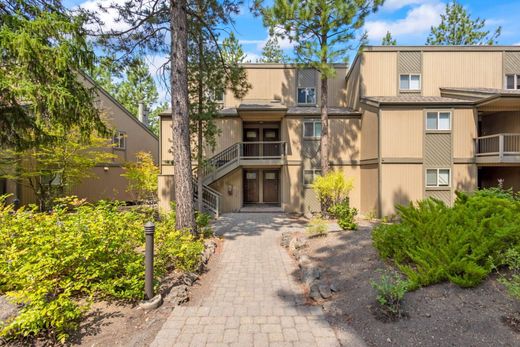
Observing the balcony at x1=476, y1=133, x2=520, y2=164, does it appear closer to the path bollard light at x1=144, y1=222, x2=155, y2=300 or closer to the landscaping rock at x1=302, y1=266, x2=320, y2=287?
the landscaping rock at x1=302, y1=266, x2=320, y2=287

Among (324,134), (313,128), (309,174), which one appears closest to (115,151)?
(309,174)

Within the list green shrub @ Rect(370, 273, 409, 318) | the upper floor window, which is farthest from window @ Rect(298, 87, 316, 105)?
green shrub @ Rect(370, 273, 409, 318)

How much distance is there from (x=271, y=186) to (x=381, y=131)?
7.28 meters

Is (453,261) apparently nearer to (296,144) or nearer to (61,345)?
(61,345)

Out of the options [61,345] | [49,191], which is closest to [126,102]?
[49,191]

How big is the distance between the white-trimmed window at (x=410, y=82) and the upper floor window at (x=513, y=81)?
5.41m

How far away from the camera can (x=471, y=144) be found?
12461 millimetres

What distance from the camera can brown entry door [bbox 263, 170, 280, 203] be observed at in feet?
53.0

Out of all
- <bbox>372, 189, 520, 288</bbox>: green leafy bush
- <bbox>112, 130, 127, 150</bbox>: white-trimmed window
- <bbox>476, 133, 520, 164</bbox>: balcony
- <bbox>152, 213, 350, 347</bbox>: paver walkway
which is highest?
<bbox>112, 130, 127, 150</bbox>: white-trimmed window

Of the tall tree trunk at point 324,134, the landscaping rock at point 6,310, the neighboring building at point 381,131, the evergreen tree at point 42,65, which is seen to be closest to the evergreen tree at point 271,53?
the neighboring building at point 381,131

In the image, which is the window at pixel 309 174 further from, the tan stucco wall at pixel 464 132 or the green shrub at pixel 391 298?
the green shrub at pixel 391 298

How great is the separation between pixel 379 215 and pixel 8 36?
14.5 m

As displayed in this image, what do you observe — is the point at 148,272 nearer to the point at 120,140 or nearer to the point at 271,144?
the point at 271,144

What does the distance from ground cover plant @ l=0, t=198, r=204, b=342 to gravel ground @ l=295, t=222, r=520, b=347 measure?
3648 millimetres
